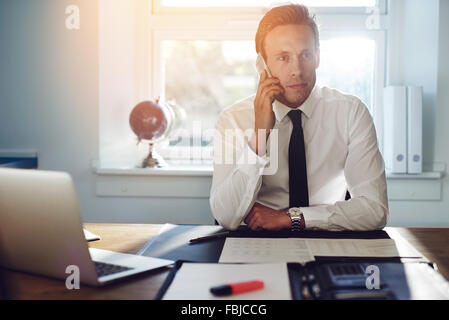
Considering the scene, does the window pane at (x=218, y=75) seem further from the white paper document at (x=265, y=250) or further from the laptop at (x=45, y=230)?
the laptop at (x=45, y=230)

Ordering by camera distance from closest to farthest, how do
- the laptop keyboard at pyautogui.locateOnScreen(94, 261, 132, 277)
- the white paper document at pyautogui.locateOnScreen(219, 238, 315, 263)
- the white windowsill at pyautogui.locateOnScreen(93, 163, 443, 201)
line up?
the laptop keyboard at pyautogui.locateOnScreen(94, 261, 132, 277) < the white paper document at pyautogui.locateOnScreen(219, 238, 315, 263) < the white windowsill at pyautogui.locateOnScreen(93, 163, 443, 201)

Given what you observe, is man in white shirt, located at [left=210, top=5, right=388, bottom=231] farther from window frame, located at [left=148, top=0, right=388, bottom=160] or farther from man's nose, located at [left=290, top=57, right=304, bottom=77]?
window frame, located at [left=148, top=0, right=388, bottom=160]

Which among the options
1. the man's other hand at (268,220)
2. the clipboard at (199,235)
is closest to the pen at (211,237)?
the clipboard at (199,235)

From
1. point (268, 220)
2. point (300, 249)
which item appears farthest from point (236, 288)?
point (268, 220)

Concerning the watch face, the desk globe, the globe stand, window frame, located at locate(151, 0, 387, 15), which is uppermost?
window frame, located at locate(151, 0, 387, 15)

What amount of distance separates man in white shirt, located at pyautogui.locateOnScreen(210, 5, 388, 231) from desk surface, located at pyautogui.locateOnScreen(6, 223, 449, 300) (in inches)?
7.5

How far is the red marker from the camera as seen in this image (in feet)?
2.72

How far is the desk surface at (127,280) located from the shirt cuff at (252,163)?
0.40 m

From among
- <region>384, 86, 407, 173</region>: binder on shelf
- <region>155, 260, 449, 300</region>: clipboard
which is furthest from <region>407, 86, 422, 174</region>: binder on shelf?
<region>155, 260, 449, 300</region>: clipboard

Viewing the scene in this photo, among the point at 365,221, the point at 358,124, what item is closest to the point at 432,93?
the point at 358,124

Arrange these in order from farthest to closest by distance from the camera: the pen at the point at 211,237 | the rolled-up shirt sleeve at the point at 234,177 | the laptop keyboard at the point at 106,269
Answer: the rolled-up shirt sleeve at the point at 234,177 → the pen at the point at 211,237 → the laptop keyboard at the point at 106,269

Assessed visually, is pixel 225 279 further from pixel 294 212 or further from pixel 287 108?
pixel 287 108

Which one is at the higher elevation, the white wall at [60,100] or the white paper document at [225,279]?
A: the white wall at [60,100]

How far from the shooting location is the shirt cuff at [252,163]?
1580 millimetres
